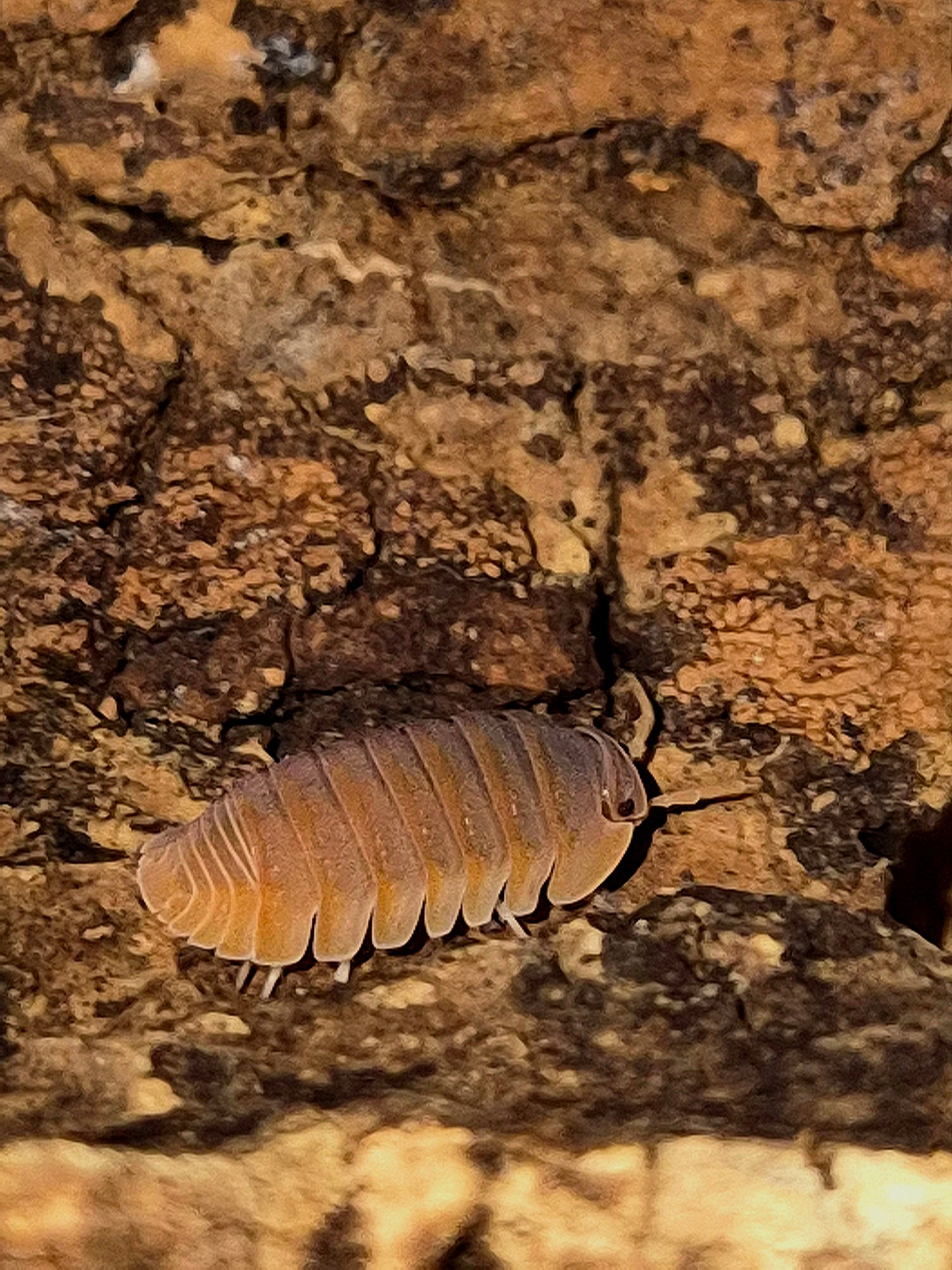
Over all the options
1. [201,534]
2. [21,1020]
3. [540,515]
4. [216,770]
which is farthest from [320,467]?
[21,1020]

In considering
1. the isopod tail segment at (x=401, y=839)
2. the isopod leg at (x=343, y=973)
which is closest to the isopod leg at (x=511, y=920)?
the isopod tail segment at (x=401, y=839)

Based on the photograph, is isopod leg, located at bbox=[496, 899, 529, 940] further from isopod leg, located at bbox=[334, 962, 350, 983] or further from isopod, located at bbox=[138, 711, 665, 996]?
isopod leg, located at bbox=[334, 962, 350, 983]

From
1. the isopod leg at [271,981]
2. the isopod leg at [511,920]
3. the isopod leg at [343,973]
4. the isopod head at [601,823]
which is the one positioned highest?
the isopod head at [601,823]

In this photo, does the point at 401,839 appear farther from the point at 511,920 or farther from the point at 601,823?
the point at 601,823

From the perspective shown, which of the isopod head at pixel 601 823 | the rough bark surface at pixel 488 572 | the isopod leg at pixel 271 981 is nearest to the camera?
the rough bark surface at pixel 488 572

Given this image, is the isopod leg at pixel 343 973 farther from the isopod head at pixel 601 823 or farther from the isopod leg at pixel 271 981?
the isopod head at pixel 601 823

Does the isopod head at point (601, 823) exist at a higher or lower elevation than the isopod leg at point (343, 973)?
higher

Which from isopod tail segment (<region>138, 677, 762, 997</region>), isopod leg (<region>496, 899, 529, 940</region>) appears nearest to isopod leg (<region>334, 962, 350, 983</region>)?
isopod tail segment (<region>138, 677, 762, 997</region>)

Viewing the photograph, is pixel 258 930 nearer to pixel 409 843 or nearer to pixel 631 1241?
pixel 409 843
